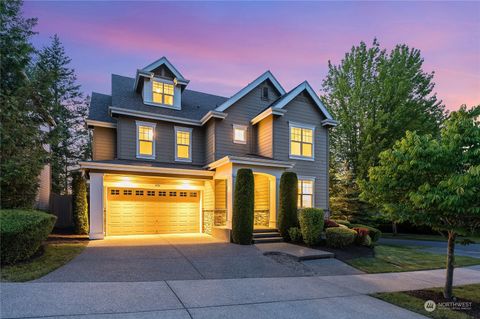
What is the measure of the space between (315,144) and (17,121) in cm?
1401

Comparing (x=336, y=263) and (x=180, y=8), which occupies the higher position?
(x=180, y=8)

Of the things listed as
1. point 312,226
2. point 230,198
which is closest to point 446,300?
point 312,226

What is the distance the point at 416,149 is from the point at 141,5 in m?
10.2

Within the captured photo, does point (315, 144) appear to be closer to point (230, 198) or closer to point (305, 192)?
point (305, 192)

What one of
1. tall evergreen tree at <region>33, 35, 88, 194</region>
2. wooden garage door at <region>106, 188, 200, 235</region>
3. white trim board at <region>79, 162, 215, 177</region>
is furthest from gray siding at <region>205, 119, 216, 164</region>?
tall evergreen tree at <region>33, 35, 88, 194</region>

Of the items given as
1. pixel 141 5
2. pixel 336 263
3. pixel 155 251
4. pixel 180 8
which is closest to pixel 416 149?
pixel 336 263

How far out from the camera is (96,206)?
38.8 ft

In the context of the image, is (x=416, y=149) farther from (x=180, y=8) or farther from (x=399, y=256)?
(x=180, y=8)

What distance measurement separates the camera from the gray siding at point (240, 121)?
A: 50.0 ft

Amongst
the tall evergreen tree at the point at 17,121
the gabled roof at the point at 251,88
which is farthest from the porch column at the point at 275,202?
the tall evergreen tree at the point at 17,121

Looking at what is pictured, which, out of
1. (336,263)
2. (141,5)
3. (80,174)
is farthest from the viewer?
(80,174)

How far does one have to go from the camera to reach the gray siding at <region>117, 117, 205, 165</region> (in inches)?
564

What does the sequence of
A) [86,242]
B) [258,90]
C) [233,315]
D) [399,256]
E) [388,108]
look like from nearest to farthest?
→ 1. [233,315]
2. [86,242]
3. [399,256]
4. [258,90]
5. [388,108]

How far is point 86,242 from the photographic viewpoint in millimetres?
10906
